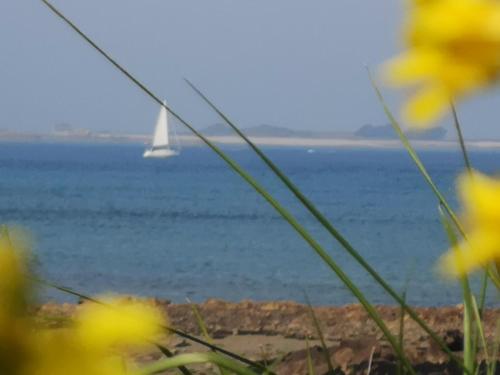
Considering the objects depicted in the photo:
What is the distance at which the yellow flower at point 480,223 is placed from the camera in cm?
24

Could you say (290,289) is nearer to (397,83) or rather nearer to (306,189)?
(397,83)

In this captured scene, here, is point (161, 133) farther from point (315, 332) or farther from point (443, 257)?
point (443, 257)

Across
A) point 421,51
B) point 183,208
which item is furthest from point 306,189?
point 421,51

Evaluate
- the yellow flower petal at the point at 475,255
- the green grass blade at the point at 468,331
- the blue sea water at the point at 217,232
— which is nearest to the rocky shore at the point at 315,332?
the blue sea water at the point at 217,232

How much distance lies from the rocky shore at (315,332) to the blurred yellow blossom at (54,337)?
6.42ft

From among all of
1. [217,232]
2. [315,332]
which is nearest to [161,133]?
[217,232]

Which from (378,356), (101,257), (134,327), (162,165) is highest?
(134,327)

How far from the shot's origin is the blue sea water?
10.3 m

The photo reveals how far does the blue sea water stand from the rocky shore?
0.39 meters

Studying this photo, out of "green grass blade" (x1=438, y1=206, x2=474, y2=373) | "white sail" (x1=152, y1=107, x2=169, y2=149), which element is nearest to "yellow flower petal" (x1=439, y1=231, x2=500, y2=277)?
"green grass blade" (x1=438, y1=206, x2=474, y2=373)

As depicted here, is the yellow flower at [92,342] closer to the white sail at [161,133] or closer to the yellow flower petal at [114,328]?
the yellow flower petal at [114,328]

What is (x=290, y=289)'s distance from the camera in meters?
11.1

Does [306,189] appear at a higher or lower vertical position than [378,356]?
lower

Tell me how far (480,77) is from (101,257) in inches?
551
